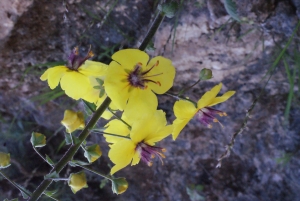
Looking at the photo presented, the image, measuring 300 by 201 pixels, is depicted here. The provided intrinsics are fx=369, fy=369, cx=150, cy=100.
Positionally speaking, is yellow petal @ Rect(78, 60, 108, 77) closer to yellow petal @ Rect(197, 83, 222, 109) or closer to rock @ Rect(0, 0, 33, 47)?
yellow petal @ Rect(197, 83, 222, 109)

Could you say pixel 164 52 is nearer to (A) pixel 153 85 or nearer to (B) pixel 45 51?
(B) pixel 45 51

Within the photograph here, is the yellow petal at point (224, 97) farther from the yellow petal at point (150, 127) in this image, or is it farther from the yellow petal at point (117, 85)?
the yellow petal at point (117, 85)

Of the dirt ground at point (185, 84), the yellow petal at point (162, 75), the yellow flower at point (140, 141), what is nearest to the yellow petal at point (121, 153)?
the yellow flower at point (140, 141)

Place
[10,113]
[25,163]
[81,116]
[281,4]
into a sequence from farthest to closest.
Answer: [25,163] < [10,113] < [281,4] < [81,116]

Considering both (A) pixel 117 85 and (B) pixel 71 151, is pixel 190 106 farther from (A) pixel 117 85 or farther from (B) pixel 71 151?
(B) pixel 71 151

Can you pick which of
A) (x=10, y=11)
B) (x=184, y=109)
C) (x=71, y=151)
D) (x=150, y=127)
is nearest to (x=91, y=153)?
(x=71, y=151)

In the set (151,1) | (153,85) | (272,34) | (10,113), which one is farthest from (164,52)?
(10,113)
